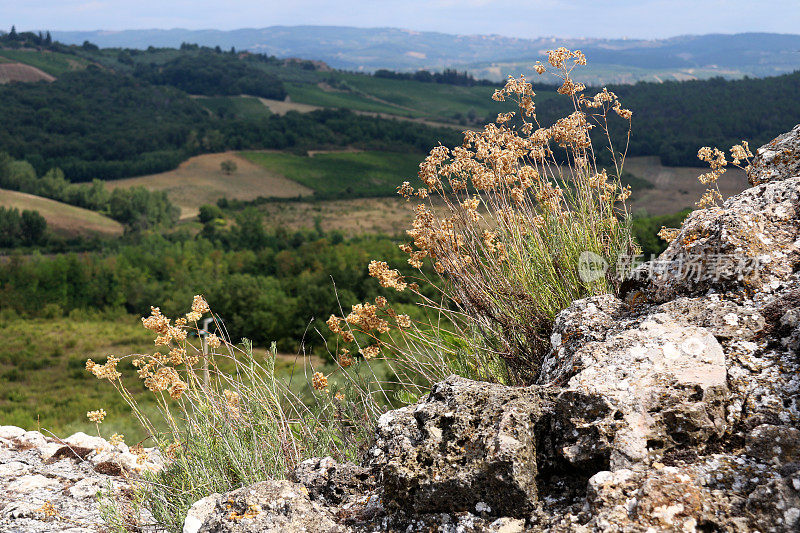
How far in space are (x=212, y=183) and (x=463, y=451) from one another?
11413 centimetres

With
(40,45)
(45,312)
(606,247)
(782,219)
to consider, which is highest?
(40,45)

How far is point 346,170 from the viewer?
114 metres

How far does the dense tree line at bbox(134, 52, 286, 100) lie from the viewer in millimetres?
167000

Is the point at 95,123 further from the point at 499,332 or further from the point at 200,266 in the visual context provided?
the point at 499,332

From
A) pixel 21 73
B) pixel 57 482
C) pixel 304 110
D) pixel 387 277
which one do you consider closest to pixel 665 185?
pixel 387 277

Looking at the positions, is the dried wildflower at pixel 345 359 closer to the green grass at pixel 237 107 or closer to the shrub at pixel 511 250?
the shrub at pixel 511 250

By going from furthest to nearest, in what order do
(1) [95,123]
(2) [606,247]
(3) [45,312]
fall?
1. (1) [95,123]
2. (3) [45,312]
3. (2) [606,247]

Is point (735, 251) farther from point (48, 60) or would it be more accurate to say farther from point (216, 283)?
point (48, 60)

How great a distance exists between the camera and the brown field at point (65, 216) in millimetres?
89562

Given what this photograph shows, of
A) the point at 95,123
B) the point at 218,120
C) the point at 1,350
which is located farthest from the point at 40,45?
the point at 1,350

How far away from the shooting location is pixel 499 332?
2.83m

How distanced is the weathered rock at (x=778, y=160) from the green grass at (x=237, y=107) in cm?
15103

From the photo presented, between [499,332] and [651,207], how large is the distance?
66.0 m

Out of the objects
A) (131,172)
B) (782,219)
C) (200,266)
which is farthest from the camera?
(131,172)
